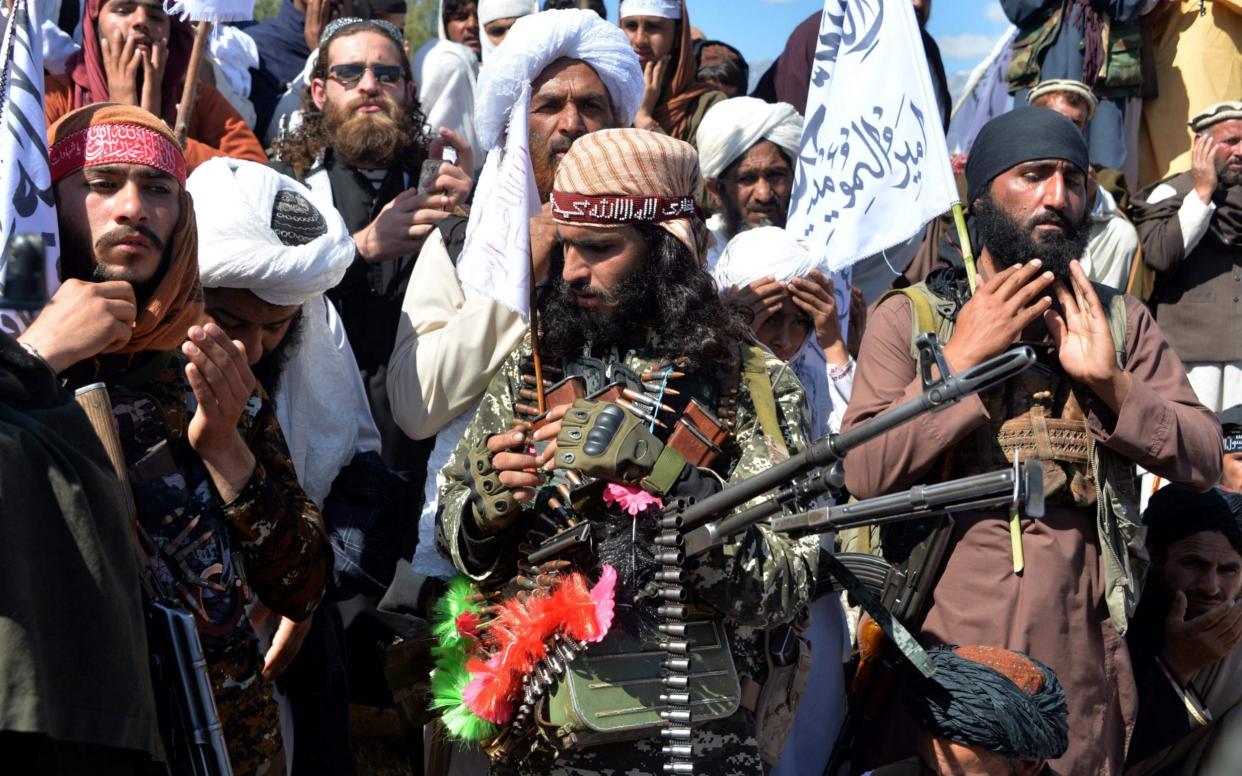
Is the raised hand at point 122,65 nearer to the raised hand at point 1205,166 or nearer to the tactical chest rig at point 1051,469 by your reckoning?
the tactical chest rig at point 1051,469

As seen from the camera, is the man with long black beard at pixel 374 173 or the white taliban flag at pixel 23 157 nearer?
the white taliban flag at pixel 23 157

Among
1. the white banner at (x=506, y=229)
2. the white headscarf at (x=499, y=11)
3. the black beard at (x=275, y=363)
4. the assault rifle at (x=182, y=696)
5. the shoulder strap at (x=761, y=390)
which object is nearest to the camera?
the assault rifle at (x=182, y=696)

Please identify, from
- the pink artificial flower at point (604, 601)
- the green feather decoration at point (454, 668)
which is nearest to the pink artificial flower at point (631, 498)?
the pink artificial flower at point (604, 601)

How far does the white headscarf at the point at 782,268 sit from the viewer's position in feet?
18.1

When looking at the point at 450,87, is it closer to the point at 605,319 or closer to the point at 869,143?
the point at 869,143

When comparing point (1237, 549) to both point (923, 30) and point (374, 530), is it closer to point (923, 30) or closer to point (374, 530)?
point (374, 530)

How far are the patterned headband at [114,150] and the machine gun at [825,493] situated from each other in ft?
4.93

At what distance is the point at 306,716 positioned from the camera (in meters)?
4.56

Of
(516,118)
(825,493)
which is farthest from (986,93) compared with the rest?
(825,493)

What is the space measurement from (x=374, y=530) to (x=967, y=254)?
196 cm

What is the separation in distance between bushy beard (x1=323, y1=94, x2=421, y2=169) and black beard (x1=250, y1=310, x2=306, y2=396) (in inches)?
51.7

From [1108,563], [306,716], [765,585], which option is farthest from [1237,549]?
[306,716]

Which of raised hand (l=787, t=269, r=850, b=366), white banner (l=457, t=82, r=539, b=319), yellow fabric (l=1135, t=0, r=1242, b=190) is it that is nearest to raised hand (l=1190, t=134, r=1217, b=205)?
yellow fabric (l=1135, t=0, r=1242, b=190)

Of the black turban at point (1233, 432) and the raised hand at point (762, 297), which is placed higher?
the raised hand at point (762, 297)
